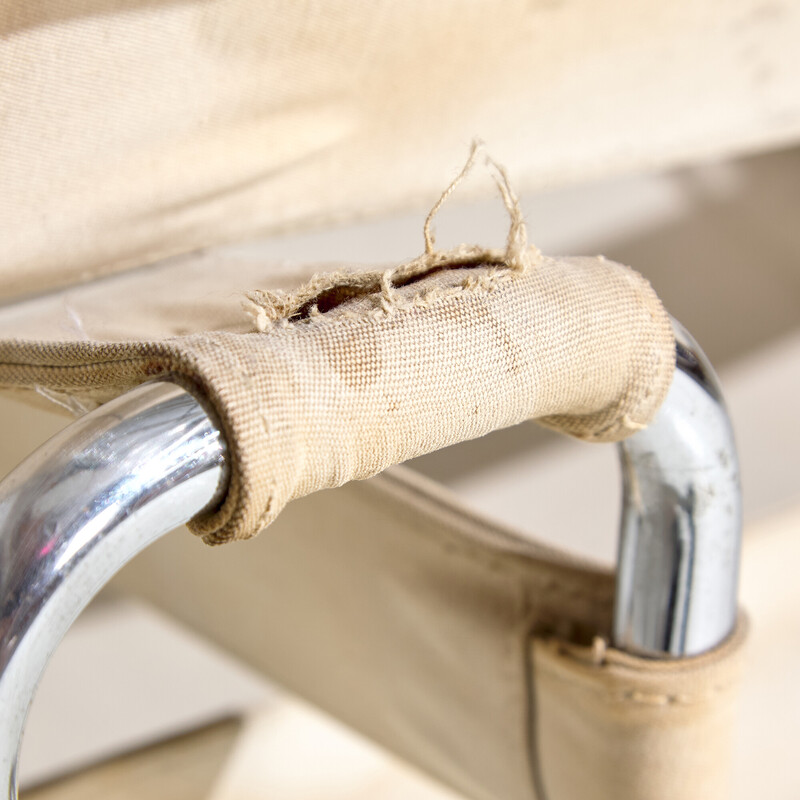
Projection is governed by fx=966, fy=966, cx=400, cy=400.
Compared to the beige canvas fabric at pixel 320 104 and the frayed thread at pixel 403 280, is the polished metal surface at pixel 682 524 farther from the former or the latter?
the beige canvas fabric at pixel 320 104

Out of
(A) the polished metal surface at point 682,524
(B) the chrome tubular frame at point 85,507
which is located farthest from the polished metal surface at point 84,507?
(A) the polished metal surface at point 682,524

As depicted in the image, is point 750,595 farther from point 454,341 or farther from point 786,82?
point 454,341

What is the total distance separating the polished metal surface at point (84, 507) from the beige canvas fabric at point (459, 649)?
183 millimetres

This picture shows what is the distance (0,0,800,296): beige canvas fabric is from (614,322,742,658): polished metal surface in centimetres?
18

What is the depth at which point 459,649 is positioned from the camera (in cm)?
37

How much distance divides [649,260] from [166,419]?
1.90 feet

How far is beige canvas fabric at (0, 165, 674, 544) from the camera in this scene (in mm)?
189

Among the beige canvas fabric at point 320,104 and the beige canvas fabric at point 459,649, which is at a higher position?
the beige canvas fabric at point 320,104

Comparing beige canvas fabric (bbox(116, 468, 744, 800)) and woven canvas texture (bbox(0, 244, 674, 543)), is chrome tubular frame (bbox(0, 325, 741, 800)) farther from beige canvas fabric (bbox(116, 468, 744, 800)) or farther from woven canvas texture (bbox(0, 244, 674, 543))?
beige canvas fabric (bbox(116, 468, 744, 800))

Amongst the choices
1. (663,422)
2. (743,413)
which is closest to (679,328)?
(663,422)

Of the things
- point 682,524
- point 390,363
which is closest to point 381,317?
point 390,363

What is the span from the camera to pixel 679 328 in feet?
0.88

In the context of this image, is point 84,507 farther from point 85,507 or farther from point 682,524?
point 682,524

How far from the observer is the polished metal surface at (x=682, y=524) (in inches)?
11.1
